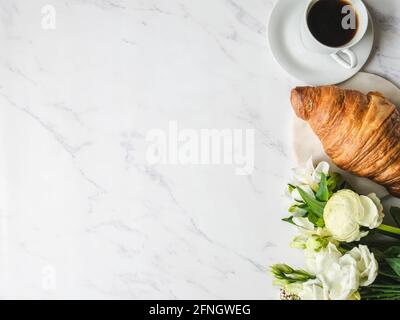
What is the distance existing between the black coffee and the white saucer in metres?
0.05

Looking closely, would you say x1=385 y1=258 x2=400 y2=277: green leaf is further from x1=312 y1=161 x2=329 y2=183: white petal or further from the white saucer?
the white saucer

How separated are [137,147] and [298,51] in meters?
0.35

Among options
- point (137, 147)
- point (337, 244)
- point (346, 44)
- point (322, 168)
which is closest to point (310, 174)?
point (322, 168)

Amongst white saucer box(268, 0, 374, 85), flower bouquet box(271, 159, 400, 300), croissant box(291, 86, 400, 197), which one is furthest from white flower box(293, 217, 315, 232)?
white saucer box(268, 0, 374, 85)

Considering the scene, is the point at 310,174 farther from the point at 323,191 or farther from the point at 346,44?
the point at 346,44

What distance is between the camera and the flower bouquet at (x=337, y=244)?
2.42 ft

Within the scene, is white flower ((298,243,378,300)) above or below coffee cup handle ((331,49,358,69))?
below

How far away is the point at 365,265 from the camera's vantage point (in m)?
0.75

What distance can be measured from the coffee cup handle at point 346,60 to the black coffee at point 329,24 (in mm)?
30

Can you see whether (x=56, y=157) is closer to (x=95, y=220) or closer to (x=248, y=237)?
(x=95, y=220)

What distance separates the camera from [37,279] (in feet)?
3.25

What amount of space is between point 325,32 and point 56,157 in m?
0.56

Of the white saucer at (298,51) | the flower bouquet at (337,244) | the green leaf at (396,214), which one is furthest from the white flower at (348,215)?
the white saucer at (298,51)

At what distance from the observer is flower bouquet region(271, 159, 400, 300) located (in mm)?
739
